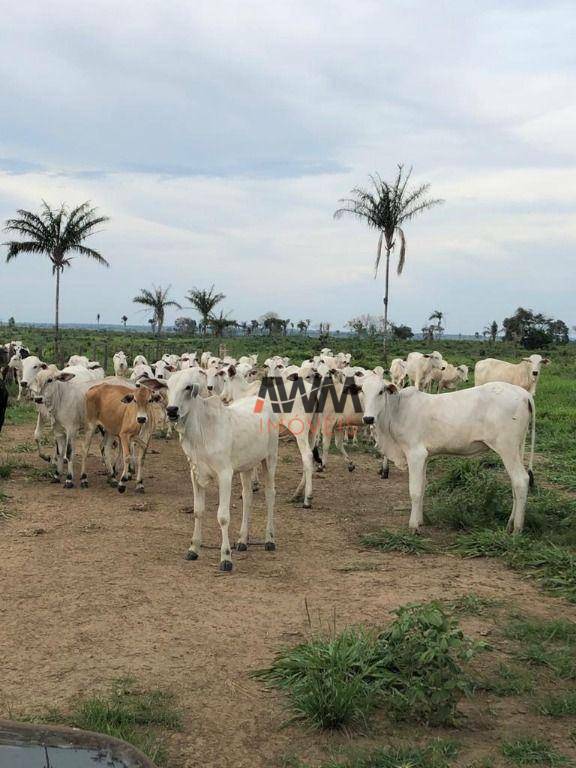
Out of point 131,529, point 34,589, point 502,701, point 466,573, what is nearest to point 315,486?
point 131,529

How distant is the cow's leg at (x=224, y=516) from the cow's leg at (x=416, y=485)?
7.93ft

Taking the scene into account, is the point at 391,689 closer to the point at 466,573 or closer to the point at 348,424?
the point at 466,573

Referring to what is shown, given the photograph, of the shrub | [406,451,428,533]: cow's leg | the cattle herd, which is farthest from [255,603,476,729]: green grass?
[406,451,428,533]: cow's leg

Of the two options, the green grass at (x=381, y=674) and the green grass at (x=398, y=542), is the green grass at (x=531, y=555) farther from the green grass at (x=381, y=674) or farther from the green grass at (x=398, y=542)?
the green grass at (x=381, y=674)

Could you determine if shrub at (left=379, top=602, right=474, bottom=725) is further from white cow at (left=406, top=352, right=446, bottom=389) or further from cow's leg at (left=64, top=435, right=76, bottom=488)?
white cow at (left=406, top=352, right=446, bottom=389)

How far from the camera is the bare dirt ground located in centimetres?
430

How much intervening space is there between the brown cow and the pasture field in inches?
24.1

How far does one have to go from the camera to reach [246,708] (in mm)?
4504

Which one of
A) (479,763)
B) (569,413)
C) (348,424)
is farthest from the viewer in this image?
(569,413)

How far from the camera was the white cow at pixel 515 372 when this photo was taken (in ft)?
65.9

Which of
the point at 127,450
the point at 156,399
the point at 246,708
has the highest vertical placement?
the point at 156,399

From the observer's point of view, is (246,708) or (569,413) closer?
(246,708)

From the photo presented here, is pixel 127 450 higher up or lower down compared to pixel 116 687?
higher up

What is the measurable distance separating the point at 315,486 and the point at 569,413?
30.0 feet
